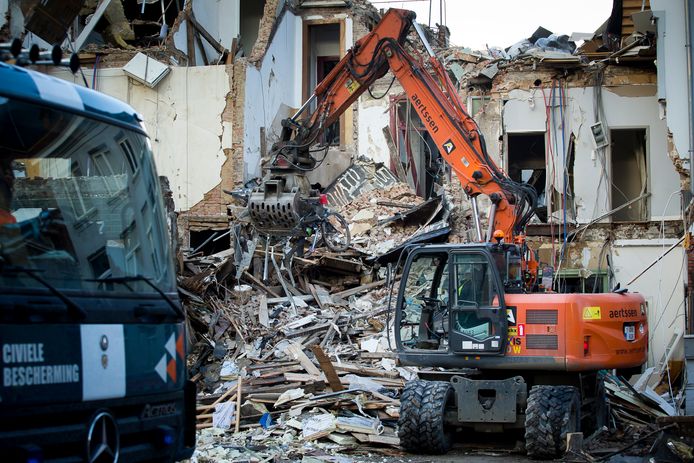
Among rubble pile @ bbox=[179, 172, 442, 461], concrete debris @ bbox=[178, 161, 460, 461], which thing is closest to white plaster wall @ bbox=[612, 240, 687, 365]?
concrete debris @ bbox=[178, 161, 460, 461]

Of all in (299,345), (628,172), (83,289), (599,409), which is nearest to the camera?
(83,289)

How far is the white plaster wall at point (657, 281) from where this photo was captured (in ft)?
62.8

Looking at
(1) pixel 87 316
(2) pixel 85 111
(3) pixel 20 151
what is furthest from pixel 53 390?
(2) pixel 85 111

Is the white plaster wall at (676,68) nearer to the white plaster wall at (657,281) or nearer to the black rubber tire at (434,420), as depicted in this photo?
the white plaster wall at (657,281)

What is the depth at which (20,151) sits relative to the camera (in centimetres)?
548

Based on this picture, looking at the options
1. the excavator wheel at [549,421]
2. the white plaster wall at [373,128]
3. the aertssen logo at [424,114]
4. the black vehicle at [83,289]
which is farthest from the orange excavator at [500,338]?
the white plaster wall at [373,128]

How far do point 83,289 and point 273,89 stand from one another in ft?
71.6

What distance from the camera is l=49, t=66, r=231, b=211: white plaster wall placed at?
2481 centimetres

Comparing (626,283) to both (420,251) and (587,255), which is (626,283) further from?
(420,251)

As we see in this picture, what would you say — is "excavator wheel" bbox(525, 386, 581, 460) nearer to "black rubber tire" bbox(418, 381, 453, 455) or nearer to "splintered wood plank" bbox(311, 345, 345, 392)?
"black rubber tire" bbox(418, 381, 453, 455)

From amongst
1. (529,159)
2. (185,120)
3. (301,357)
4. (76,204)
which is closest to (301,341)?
(301,357)

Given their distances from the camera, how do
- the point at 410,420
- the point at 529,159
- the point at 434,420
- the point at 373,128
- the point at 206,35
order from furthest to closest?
the point at 206,35, the point at 373,128, the point at 529,159, the point at 410,420, the point at 434,420

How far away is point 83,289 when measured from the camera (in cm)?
548

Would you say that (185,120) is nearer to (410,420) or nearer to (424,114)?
(424,114)
